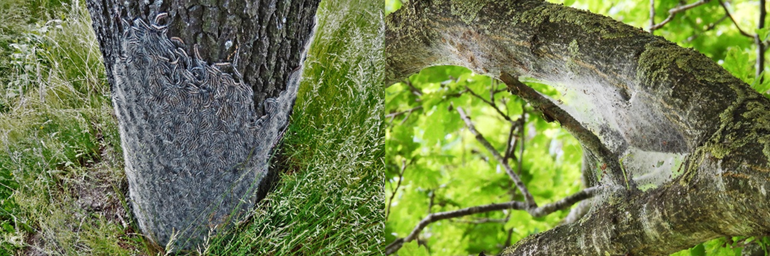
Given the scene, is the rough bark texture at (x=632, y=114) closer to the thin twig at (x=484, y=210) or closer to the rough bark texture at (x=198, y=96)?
the rough bark texture at (x=198, y=96)

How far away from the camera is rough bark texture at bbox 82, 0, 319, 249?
77cm

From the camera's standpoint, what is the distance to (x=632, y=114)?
0.67m

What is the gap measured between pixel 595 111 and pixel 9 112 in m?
1.08

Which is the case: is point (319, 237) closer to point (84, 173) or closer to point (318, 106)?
point (318, 106)

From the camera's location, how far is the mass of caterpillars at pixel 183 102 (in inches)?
31.0

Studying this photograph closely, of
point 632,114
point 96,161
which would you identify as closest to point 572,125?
point 632,114

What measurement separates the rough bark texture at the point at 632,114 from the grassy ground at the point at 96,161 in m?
0.36

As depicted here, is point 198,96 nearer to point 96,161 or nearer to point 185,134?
point 185,134

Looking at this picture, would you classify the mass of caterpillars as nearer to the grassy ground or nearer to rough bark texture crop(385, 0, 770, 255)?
the grassy ground

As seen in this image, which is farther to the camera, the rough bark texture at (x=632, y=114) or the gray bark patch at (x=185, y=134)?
the gray bark patch at (x=185, y=134)

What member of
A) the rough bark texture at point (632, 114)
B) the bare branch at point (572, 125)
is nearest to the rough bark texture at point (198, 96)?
the rough bark texture at point (632, 114)

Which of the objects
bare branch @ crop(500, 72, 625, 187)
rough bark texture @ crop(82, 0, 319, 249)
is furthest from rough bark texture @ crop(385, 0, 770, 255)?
rough bark texture @ crop(82, 0, 319, 249)

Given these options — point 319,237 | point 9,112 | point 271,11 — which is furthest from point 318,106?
point 9,112

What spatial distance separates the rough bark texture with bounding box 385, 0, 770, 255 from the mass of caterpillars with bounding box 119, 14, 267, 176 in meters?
0.31
